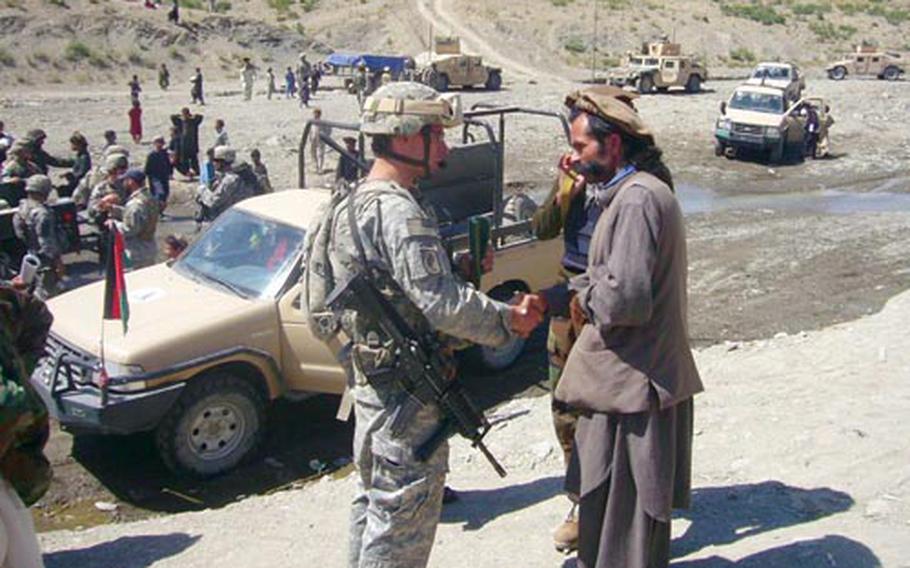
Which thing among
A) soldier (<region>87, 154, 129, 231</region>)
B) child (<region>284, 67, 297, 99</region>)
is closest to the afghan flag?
soldier (<region>87, 154, 129, 231</region>)

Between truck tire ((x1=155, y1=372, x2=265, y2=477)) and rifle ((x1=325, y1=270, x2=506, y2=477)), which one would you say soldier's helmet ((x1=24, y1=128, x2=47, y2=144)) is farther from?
rifle ((x1=325, y1=270, x2=506, y2=477))

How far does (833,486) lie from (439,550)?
Result: 1.92 meters

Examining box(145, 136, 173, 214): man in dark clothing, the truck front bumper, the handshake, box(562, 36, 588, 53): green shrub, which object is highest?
box(562, 36, 588, 53): green shrub

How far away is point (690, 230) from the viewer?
585 inches

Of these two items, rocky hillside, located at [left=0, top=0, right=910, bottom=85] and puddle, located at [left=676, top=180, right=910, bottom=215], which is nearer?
puddle, located at [left=676, top=180, right=910, bottom=215]

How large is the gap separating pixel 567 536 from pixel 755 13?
67.6 metres

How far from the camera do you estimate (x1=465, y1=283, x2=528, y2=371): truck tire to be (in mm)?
8250

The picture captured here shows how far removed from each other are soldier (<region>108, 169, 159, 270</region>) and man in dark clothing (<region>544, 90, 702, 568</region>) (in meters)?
6.51

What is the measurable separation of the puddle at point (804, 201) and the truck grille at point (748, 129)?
3.24 metres

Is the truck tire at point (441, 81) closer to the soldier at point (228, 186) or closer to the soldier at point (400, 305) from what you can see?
the soldier at point (228, 186)

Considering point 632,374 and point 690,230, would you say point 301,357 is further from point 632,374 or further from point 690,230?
point 690,230

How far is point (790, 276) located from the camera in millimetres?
11680

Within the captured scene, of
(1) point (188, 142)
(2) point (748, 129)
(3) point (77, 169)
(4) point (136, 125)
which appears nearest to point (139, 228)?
(3) point (77, 169)

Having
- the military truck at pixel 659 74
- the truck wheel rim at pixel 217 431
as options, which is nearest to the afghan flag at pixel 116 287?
the truck wheel rim at pixel 217 431
